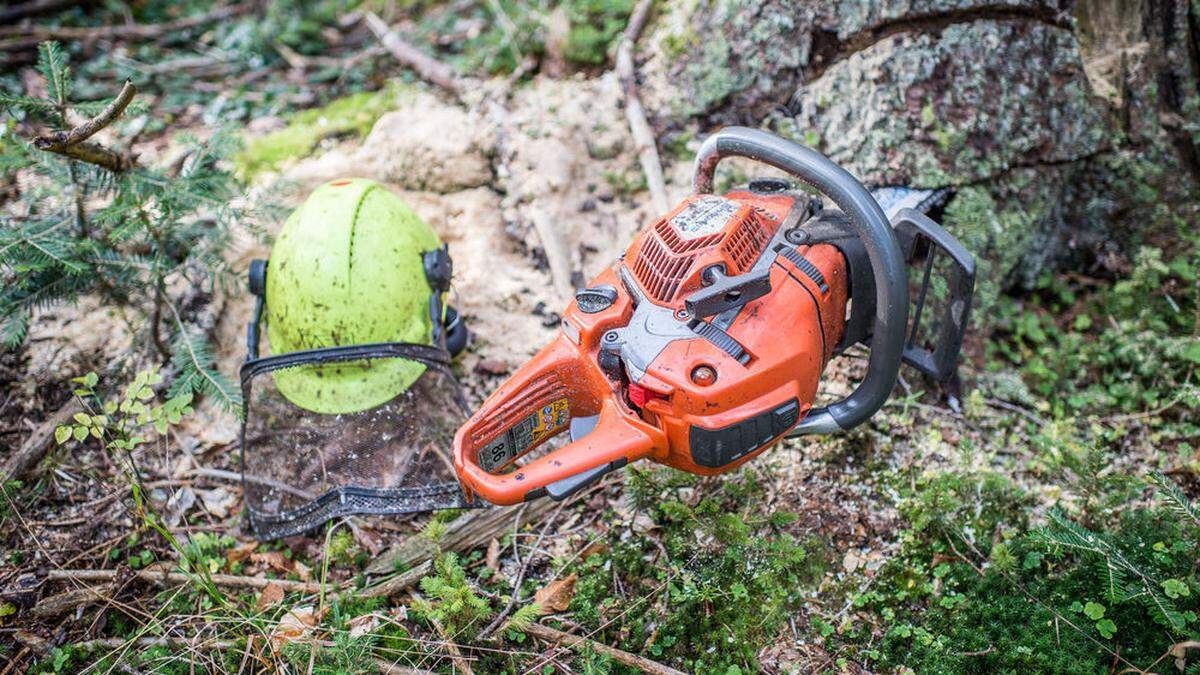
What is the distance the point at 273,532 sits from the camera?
8.82ft

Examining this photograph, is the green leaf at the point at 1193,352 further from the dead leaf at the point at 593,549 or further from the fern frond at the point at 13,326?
the fern frond at the point at 13,326

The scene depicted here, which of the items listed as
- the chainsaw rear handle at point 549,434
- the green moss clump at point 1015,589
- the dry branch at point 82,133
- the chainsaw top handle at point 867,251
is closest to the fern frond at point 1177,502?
the green moss clump at point 1015,589

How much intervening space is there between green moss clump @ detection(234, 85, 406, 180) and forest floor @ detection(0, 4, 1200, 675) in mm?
628

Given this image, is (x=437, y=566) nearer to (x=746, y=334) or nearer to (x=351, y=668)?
(x=351, y=668)

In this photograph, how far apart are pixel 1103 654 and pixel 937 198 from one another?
1.75 meters

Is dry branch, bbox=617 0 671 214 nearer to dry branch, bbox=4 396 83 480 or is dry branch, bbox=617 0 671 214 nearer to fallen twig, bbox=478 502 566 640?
fallen twig, bbox=478 502 566 640

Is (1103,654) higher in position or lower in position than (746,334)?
lower

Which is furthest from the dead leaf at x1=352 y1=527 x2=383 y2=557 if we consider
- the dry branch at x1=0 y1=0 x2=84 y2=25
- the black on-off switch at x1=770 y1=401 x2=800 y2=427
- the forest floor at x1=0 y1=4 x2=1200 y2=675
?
the dry branch at x1=0 y1=0 x2=84 y2=25

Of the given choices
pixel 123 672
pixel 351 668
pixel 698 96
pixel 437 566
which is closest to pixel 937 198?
pixel 698 96

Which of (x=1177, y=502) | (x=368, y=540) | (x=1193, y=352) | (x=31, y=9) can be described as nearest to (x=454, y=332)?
(x=368, y=540)

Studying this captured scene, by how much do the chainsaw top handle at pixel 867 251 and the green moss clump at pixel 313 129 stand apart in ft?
8.41

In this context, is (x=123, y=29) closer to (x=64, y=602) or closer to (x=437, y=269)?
(x=437, y=269)

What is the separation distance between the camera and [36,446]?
2879mm

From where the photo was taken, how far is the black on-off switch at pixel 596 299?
230 cm
